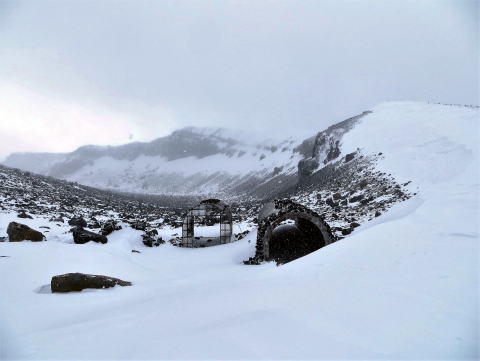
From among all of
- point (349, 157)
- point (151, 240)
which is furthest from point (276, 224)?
point (349, 157)

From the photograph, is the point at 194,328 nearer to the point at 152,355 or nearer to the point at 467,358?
the point at 152,355

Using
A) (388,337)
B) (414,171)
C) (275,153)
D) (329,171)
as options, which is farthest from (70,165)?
(388,337)

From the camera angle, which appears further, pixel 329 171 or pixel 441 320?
pixel 329 171

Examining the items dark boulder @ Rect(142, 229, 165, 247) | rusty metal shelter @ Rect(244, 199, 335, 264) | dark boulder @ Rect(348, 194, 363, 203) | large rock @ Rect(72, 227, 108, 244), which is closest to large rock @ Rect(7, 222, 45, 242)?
large rock @ Rect(72, 227, 108, 244)

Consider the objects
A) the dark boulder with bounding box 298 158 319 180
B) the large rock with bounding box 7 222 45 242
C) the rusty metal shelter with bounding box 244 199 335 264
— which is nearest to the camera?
the large rock with bounding box 7 222 45 242

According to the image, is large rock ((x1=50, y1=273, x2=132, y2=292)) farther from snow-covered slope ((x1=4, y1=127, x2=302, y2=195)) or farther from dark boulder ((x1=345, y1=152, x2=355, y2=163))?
snow-covered slope ((x1=4, y1=127, x2=302, y2=195))

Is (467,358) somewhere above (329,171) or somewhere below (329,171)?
below

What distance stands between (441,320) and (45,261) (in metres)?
9.84

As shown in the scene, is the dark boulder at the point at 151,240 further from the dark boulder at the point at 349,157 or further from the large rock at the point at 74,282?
the dark boulder at the point at 349,157

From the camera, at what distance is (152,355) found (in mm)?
3455

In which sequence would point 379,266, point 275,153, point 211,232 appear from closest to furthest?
point 379,266
point 211,232
point 275,153

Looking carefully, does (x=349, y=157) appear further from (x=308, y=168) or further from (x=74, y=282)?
(x=74, y=282)

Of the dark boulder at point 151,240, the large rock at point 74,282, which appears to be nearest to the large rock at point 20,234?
the dark boulder at point 151,240

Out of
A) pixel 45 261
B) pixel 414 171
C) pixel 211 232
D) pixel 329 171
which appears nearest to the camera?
pixel 45 261
